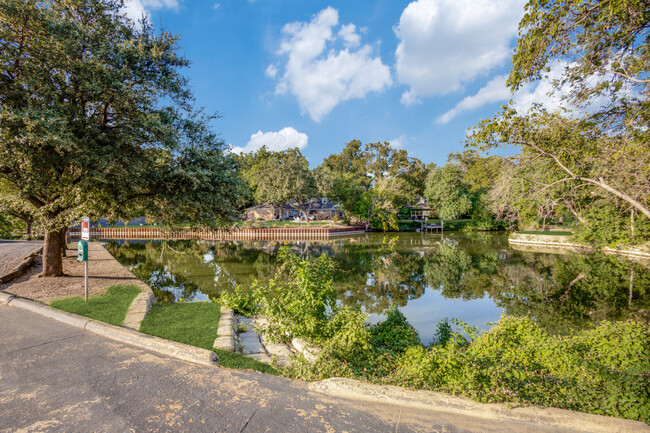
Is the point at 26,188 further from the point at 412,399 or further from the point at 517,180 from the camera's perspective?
the point at 517,180

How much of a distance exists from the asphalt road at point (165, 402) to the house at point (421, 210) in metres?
55.5

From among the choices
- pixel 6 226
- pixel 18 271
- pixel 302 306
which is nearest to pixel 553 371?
pixel 302 306

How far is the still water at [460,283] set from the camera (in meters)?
9.87

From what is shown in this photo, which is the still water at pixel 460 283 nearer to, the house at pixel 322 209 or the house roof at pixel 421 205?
the house roof at pixel 421 205

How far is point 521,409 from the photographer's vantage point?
11.2 feet

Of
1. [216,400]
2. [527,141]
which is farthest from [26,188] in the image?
[527,141]

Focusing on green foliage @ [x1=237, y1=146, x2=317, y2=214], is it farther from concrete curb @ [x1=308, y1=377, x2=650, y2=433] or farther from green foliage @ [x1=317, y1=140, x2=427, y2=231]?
concrete curb @ [x1=308, y1=377, x2=650, y2=433]

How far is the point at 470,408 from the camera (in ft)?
11.4

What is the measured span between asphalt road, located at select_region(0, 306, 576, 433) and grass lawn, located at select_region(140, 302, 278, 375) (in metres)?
0.39

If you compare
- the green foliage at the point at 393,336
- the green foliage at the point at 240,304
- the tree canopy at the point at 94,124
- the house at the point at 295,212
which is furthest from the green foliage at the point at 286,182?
the green foliage at the point at 393,336

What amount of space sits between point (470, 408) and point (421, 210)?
58606mm

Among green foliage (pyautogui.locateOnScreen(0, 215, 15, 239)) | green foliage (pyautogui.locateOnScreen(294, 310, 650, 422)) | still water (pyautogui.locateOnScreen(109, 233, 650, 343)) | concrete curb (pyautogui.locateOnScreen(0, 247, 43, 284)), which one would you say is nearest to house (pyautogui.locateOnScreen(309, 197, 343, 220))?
still water (pyautogui.locateOnScreen(109, 233, 650, 343))

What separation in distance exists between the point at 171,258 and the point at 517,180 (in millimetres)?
20942

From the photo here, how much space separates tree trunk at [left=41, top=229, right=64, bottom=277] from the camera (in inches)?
407
